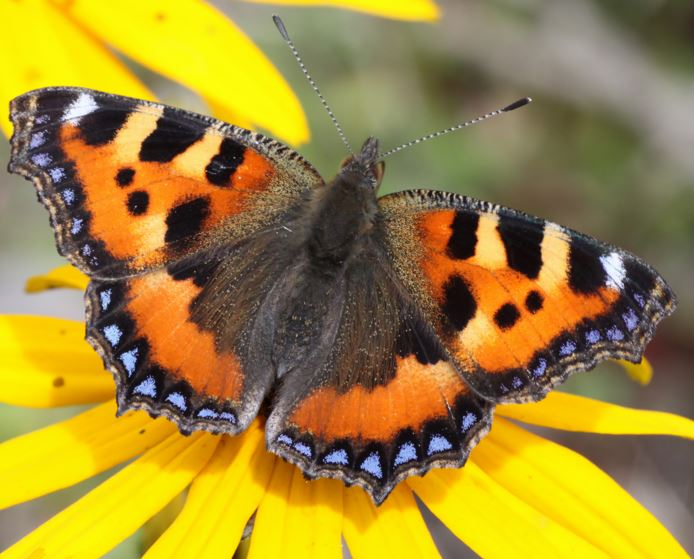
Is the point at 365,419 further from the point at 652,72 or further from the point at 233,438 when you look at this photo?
Result: the point at 652,72

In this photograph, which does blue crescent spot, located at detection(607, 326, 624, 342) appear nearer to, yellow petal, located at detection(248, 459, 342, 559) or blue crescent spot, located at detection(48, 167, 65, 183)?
yellow petal, located at detection(248, 459, 342, 559)

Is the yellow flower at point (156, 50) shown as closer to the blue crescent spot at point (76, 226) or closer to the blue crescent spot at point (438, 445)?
the blue crescent spot at point (76, 226)

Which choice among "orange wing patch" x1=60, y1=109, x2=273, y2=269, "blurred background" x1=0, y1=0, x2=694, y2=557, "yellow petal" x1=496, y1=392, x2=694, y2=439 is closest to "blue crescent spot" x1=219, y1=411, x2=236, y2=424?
"orange wing patch" x1=60, y1=109, x2=273, y2=269

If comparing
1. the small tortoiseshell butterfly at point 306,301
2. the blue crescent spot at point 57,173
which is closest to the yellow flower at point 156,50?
the small tortoiseshell butterfly at point 306,301

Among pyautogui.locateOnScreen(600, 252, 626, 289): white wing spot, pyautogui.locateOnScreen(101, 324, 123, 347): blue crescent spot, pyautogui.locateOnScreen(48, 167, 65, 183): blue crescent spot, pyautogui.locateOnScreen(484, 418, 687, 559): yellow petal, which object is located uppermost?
pyautogui.locateOnScreen(48, 167, 65, 183): blue crescent spot

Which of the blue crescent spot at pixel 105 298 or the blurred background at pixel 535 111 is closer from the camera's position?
the blue crescent spot at pixel 105 298

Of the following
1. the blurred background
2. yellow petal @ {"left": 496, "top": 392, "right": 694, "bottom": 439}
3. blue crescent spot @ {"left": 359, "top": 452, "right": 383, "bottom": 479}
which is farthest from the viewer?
the blurred background

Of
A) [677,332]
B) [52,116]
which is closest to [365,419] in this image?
[52,116]
